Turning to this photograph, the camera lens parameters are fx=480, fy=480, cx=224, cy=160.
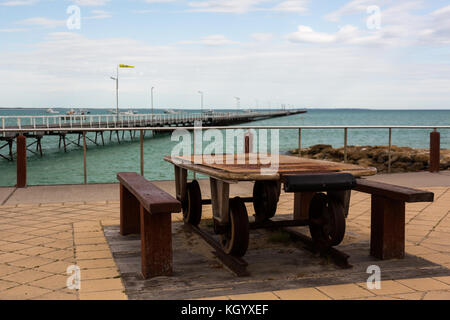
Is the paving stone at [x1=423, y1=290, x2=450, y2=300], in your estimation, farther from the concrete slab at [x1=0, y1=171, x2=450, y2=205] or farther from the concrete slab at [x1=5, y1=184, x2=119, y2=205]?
the concrete slab at [x1=5, y1=184, x2=119, y2=205]

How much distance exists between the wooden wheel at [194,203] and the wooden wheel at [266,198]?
1.80 feet

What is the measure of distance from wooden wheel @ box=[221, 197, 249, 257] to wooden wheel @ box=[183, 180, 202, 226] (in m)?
1.16

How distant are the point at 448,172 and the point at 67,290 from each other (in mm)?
8327

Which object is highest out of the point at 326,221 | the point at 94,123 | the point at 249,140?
the point at 249,140

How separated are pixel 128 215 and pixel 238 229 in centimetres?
148

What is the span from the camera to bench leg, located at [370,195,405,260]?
367cm

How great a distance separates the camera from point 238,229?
11.1 ft

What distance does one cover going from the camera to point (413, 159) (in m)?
17.2

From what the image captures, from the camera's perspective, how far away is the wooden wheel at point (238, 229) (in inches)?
134

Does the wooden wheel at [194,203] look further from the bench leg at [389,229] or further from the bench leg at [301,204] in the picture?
the bench leg at [389,229]

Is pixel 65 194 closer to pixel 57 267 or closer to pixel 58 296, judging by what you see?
pixel 57 267

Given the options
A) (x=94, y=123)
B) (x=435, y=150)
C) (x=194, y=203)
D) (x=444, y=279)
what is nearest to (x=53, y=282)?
(x=194, y=203)
